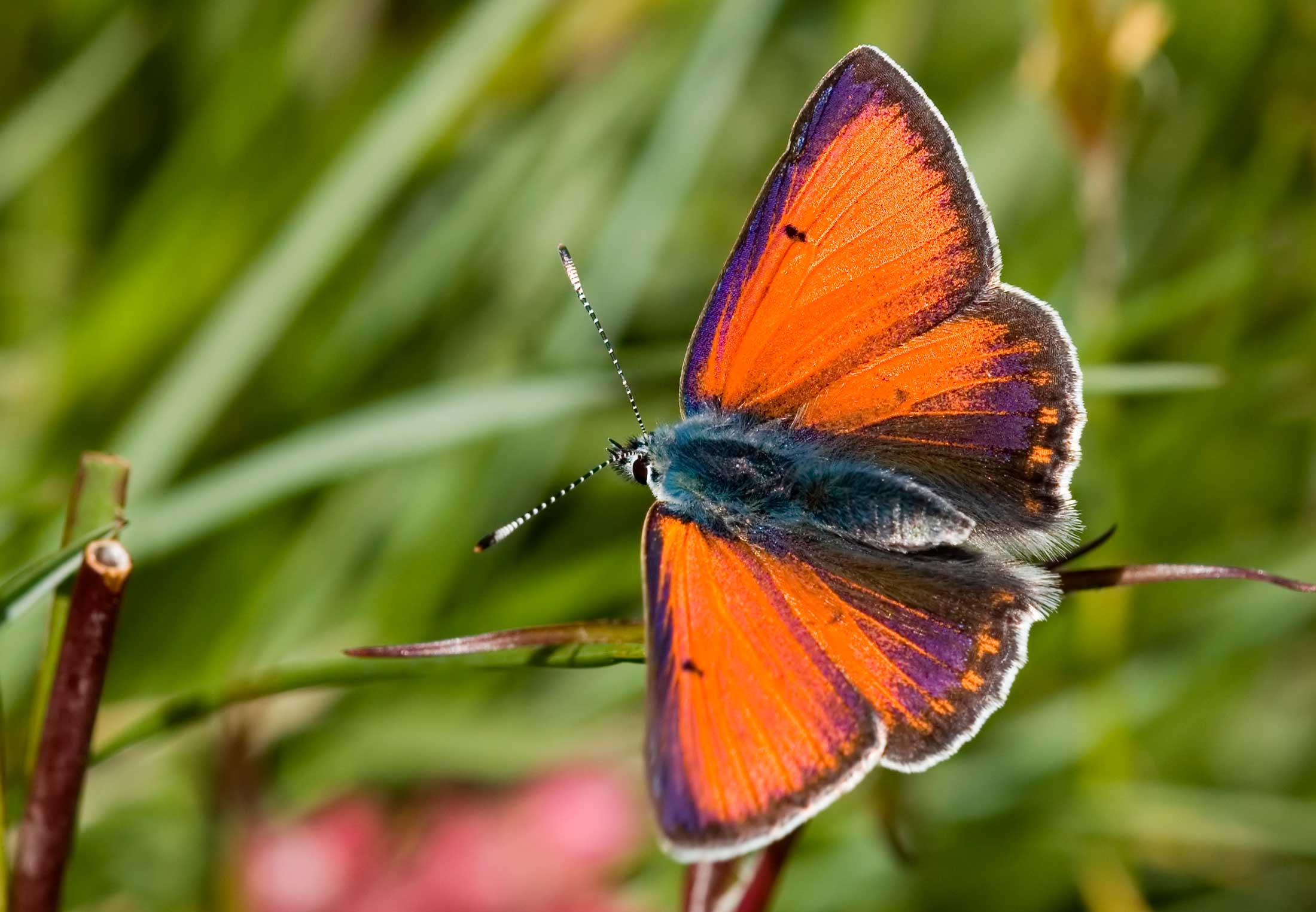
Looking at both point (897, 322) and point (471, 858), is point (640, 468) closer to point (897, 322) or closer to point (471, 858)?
point (897, 322)

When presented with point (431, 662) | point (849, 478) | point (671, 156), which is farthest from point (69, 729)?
point (671, 156)

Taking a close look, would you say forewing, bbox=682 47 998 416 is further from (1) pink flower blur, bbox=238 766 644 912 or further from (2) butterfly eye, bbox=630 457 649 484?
(1) pink flower blur, bbox=238 766 644 912

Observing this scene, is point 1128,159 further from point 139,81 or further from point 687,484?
point 139,81

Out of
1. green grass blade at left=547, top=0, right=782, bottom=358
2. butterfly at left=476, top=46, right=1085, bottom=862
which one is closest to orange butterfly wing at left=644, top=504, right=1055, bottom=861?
butterfly at left=476, top=46, right=1085, bottom=862

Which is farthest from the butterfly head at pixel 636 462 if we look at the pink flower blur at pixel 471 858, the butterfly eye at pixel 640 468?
the pink flower blur at pixel 471 858

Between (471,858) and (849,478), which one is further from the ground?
(471,858)

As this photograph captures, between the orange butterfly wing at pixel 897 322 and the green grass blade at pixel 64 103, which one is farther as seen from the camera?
the green grass blade at pixel 64 103

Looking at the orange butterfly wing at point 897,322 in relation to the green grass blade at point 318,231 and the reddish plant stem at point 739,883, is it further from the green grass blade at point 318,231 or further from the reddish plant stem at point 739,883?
the green grass blade at point 318,231

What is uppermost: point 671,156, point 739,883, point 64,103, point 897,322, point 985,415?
point 64,103
